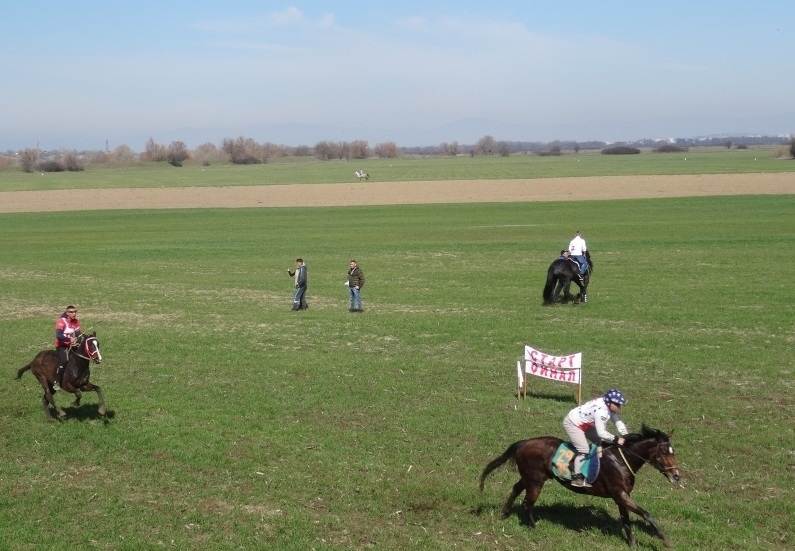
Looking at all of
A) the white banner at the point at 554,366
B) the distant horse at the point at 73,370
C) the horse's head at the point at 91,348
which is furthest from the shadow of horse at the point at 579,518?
the distant horse at the point at 73,370

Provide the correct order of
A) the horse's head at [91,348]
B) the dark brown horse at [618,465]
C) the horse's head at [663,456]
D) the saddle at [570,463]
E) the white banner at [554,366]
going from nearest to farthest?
1. the horse's head at [663,456]
2. the dark brown horse at [618,465]
3. the saddle at [570,463]
4. the horse's head at [91,348]
5. the white banner at [554,366]

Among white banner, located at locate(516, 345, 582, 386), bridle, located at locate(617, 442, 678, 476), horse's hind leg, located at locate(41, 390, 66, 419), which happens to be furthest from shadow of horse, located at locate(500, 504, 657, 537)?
horse's hind leg, located at locate(41, 390, 66, 419)

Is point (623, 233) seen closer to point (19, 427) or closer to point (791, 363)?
point (791, 363)

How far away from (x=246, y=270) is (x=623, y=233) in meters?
24.7

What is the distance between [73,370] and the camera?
1588cm

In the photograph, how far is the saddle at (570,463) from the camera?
35.7ft

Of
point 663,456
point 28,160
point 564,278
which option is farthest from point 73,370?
point 28,160

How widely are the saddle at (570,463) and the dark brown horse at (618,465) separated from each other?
0.08 metres

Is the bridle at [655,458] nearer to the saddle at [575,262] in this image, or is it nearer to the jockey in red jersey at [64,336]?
the jockey in red jersey at [64,336]

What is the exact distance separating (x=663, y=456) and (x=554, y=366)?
6979 mm

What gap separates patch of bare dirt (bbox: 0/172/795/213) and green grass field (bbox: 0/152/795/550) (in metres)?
41.6

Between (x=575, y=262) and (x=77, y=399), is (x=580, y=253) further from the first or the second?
(x=77, y=399)

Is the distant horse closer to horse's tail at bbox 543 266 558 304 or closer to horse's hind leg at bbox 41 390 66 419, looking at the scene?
horse's hind leg at bbox 41 390 66 419

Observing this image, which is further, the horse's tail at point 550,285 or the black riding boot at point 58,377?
the horse's tail at point 550,285
